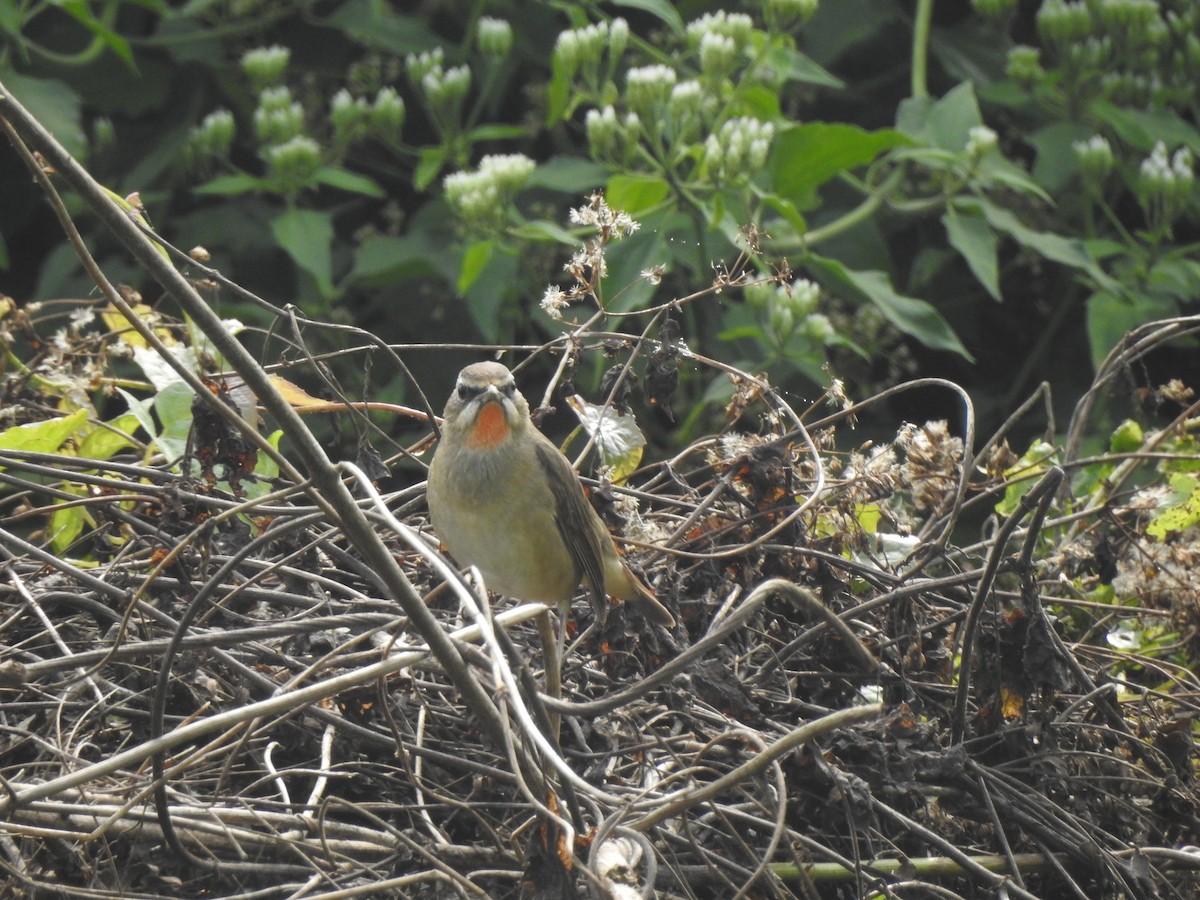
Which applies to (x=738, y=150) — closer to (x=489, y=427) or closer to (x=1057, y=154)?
(x=489, y=427)

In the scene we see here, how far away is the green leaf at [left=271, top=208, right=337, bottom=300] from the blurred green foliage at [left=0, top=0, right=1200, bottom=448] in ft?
0.04

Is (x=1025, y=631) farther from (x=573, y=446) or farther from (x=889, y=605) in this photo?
(x=573, y=446)

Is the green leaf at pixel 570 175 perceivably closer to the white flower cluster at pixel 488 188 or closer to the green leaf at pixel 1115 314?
the white flower cluster at pixel 488 188

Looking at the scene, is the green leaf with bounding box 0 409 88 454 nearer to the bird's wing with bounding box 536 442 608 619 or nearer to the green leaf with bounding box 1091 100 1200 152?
the bird's wing with bounding box 536 442 608 619

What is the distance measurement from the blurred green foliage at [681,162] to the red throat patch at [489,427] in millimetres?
998

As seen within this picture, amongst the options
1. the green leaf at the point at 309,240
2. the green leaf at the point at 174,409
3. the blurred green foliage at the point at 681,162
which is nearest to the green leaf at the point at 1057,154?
the blurred green foliage at the point at 681,162

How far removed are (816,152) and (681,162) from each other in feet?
1.31

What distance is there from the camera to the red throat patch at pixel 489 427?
2.44 m

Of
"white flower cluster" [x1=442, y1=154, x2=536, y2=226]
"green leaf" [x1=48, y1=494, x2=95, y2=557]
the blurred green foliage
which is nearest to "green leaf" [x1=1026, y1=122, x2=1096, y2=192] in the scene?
the blurred green foliage

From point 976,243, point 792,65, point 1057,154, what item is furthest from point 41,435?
point 1057,154

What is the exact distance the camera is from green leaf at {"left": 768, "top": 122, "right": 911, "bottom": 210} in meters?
3.71

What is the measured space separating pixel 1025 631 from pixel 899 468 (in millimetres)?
413

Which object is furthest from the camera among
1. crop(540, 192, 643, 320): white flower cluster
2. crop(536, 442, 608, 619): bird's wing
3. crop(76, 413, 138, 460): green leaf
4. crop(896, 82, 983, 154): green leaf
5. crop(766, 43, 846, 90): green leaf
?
crop(896, 82, 983, 154): green leaf

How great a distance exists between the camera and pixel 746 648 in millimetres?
2068
